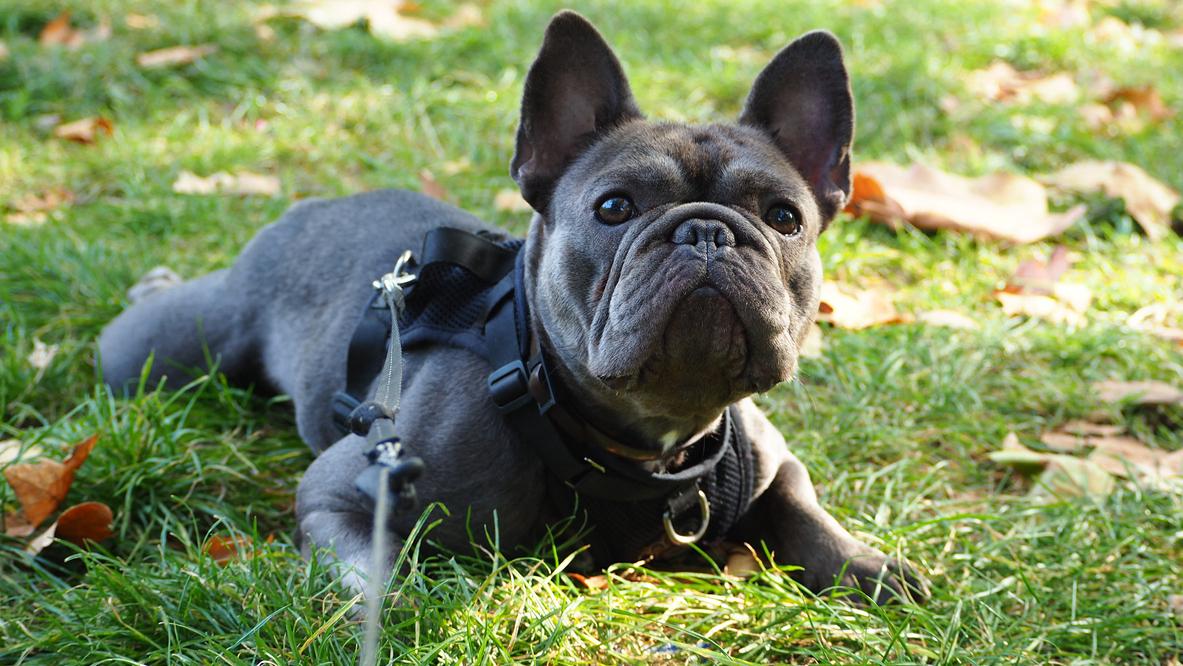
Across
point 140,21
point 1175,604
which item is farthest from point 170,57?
point 1175,604

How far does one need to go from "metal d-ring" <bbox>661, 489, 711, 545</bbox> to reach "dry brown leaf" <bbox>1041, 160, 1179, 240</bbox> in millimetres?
3228

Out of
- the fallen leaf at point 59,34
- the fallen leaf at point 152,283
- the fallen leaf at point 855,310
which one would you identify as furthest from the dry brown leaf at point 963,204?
the fallen leaf at point 59,34

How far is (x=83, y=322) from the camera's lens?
4.47 meters

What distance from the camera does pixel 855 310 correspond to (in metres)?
4.54

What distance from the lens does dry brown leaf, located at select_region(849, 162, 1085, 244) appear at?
519 centimetres

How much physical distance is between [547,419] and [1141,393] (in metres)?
2.31

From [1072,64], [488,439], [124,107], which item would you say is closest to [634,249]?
[488,439]

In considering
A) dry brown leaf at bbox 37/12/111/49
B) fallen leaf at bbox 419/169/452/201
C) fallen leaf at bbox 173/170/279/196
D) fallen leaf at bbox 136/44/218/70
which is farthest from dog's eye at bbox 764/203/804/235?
dry brown leaf at bbox 37/12/111/49

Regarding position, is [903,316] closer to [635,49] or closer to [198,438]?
[198,438]

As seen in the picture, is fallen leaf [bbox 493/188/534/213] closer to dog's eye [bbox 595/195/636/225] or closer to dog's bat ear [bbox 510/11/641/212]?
dog's bat ear [bbox 510/11/641/212]

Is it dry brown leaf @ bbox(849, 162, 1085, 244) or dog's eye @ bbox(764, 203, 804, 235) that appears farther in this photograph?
dry brown leaf @ bbox(849, 162, 1085, 244)

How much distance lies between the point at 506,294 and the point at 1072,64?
5.61 meters

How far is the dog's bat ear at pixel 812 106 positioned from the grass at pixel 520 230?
97 centimetres

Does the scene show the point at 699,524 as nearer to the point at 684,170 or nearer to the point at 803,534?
the point at 803,534
